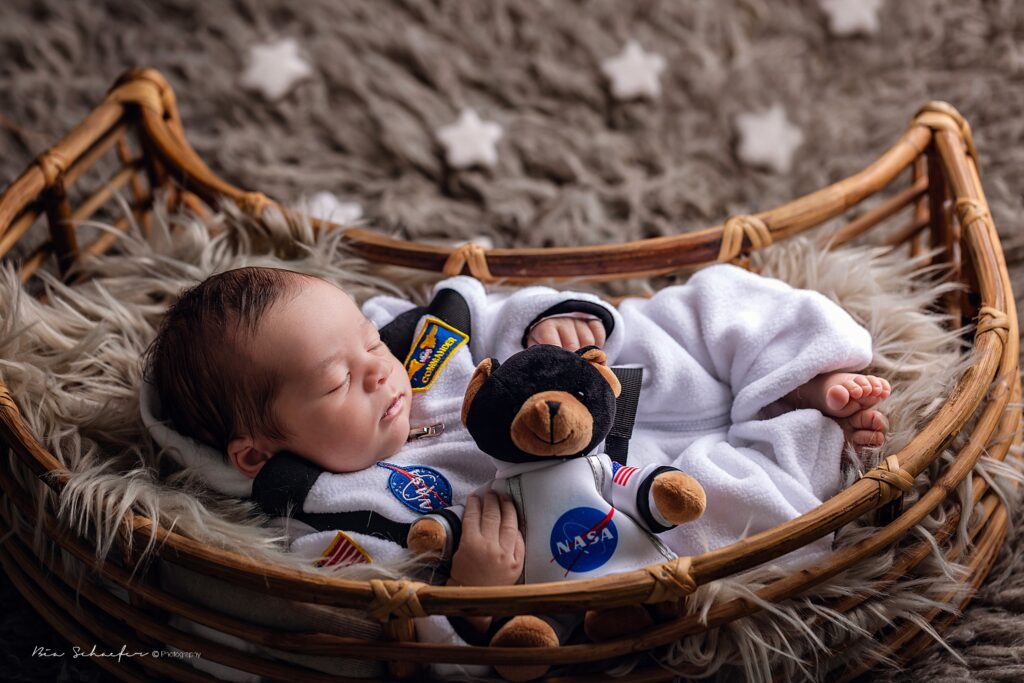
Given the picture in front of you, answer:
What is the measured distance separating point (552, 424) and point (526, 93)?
120 cm

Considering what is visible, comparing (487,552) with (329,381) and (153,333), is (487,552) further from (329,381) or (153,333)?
(153,333)

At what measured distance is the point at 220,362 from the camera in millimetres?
1029

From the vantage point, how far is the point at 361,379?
107 centimetres

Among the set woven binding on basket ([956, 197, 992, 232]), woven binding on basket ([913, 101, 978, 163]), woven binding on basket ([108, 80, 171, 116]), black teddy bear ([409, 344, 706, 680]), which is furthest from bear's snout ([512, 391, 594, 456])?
woven binding on basket ([108, 80, 171, 116])

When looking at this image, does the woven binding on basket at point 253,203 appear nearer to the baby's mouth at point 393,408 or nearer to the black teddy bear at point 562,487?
the baby's mouth at point 393,408

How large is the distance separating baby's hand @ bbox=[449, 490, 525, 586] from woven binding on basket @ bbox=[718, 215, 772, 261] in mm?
503

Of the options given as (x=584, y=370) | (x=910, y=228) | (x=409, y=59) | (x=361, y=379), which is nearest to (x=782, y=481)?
(x=584, y=370)

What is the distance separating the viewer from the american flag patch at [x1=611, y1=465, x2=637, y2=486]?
1.01 metres

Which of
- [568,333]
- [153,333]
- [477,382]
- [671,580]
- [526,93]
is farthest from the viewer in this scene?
[526,93]

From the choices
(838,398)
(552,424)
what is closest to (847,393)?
(838,398)

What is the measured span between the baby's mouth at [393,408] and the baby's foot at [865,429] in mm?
493

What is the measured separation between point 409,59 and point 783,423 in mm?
1191

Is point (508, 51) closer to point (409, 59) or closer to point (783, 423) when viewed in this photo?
point (409, 59)

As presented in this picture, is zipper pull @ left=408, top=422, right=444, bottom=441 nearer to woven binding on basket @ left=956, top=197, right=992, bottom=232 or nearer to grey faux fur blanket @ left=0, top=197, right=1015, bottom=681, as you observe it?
grey faux fur blanket @ left=0, top=197, right=1015, bottom=681
